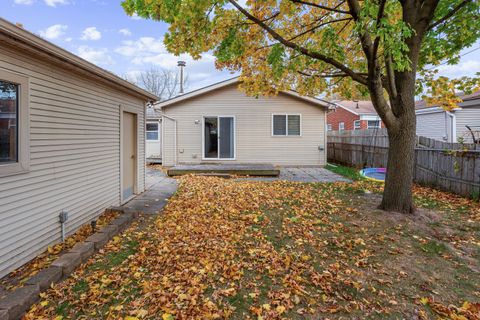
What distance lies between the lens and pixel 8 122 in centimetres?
325

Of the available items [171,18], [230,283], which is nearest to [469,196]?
[230,283]

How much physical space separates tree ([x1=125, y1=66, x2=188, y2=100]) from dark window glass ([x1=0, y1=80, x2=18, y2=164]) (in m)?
36.2

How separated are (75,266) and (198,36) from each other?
16.2 ft

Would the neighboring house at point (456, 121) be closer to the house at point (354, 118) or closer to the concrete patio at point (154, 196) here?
the house at point (354, 118)

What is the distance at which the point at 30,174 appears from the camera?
3592 millimetres

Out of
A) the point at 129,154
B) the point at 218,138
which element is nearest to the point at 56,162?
the point at 129,154

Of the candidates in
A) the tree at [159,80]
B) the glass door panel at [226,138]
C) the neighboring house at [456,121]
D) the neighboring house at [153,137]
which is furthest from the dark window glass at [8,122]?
the tree at [159,80]

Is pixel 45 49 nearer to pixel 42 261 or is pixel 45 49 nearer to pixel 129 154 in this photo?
pixel 42 261

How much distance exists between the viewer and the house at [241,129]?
1276cm

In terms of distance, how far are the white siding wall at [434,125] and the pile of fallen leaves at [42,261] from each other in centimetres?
1754

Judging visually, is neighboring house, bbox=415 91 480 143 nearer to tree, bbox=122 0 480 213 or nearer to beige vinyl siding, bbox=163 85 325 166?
beige vinyl siding, bbox=163 85 325 166

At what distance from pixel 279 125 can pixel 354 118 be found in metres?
13.8

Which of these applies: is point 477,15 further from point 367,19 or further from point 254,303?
point 254,303

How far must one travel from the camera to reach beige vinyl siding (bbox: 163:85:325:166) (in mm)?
12750
